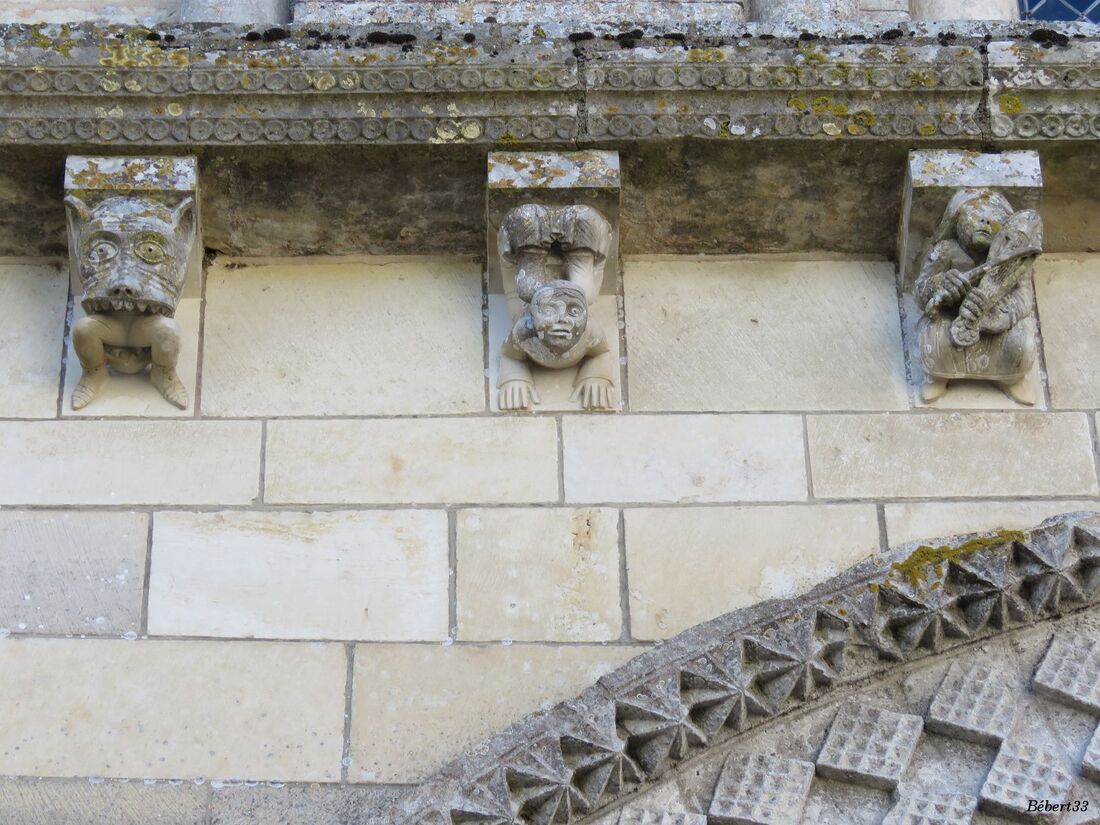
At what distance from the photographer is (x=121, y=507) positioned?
5.62 meters

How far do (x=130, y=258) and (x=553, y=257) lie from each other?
1.31 metres

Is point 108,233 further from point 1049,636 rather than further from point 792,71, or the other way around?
point 1049,636

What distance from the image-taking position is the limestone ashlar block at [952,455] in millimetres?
5699

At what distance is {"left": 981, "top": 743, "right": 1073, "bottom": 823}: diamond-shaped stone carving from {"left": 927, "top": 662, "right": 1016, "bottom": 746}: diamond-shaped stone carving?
2.7 inches

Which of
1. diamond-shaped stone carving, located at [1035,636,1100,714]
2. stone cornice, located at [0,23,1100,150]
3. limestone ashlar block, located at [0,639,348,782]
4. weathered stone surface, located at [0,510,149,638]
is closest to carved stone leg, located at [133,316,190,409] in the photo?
weathered stone surface, located at [0,510,149,638]

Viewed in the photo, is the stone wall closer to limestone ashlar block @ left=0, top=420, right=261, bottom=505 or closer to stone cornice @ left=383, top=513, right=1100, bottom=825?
limestone ashlar block @ left=0, top=420, right=261, bottom=505

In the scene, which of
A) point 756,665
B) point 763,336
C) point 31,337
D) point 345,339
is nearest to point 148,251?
point 31,337

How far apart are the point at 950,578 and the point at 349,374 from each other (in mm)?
1964

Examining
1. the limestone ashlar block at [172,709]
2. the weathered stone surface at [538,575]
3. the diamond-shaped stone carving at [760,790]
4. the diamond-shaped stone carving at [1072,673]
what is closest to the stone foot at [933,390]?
the diamond-shaped stone carving at [1072,673]

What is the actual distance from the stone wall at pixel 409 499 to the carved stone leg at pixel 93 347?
60 millimetres

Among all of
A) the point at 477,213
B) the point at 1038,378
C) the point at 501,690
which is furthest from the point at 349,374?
the point at 1038,378

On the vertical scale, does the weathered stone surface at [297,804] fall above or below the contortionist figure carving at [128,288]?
below

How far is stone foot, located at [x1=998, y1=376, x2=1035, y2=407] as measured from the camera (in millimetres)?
5852

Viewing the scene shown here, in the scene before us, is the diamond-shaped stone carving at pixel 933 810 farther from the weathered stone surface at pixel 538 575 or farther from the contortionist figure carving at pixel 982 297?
the contortionist figure carving at pixel 982 297
